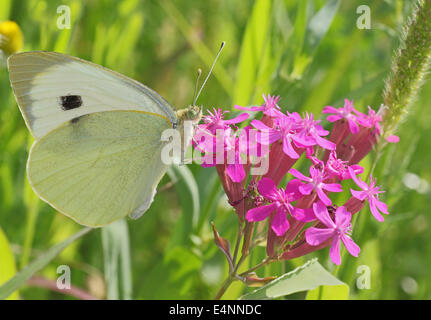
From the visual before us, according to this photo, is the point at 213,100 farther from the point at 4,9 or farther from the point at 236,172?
the point at 236,172

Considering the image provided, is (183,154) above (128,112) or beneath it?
beneath

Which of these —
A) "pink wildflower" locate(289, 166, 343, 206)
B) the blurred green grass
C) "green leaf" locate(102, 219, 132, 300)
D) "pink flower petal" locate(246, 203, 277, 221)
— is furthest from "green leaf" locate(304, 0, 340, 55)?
"green leaf" locate(102, 219, 132, 300)

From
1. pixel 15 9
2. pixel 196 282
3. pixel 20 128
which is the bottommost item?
pixel 196 282

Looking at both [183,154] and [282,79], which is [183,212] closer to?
[183,154]

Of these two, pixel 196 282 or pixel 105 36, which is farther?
pixel 105 36

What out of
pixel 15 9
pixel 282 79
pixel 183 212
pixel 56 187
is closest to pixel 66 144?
pixel 56 187

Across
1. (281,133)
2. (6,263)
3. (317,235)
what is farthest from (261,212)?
(6,263)

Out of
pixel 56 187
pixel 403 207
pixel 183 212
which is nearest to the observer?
pixel 56 187
